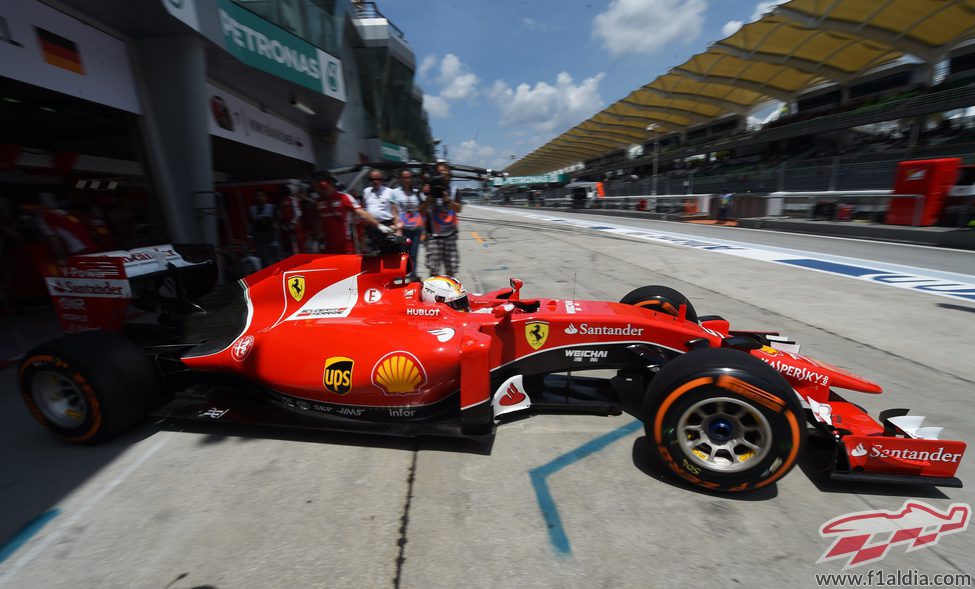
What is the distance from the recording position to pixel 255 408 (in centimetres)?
298

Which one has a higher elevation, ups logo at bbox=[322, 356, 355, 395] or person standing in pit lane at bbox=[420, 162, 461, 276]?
person standing in pit lane at bbox=[420, 162, 461, 276]

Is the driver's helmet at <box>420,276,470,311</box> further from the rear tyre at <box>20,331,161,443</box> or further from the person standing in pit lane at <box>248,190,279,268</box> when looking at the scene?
the person standing in pit lane at <box>248,190,279,268</box>

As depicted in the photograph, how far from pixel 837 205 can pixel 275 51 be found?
57.7 feet

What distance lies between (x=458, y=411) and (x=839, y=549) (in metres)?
2.05

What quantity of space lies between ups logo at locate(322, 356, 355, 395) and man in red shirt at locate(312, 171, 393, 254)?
17.7 ft

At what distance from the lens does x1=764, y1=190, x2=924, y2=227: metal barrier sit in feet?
42.7

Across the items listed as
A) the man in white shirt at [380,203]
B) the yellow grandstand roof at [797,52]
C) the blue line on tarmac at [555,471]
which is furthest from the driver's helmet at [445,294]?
the yellow grandstand roof at [797,52]

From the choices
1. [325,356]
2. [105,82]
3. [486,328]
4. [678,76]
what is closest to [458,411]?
[486,328]

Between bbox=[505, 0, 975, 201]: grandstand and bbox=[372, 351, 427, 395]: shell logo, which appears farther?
bbox=[505, 0, 975, 201]: grandstand

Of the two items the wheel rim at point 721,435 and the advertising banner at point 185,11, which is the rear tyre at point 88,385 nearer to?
the wheel rim at point 721,435

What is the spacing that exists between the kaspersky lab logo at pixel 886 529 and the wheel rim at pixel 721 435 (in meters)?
0.43

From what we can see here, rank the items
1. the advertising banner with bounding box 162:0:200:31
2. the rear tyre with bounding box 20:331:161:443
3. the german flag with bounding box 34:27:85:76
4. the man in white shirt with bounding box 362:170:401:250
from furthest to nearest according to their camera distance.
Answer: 1. the man in white shirt with bounding box 362:170:401:250
2. the advertising banner with bounding box 162:0:200:31
3. the german flag with bounding box 34:27:85:76
4. the rear tyre with bounding box 20:331:161:443

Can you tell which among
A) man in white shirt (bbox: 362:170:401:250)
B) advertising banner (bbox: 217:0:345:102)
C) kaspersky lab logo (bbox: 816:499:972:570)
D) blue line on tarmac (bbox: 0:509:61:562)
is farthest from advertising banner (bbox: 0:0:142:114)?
kaspersky lab logo (bbox: 816:499:972:570)

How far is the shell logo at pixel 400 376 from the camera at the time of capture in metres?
2.76
